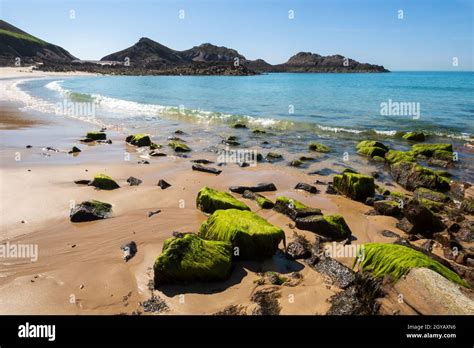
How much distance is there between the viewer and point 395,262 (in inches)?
196

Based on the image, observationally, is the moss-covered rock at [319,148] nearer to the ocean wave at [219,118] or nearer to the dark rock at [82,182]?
the ocean wave at [219,118]

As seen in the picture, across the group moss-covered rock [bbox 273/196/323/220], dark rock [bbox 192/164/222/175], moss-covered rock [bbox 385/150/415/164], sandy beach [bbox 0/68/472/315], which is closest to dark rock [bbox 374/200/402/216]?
sandy beach [bbox 0/68/472/315]

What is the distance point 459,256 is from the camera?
7164 millimetres

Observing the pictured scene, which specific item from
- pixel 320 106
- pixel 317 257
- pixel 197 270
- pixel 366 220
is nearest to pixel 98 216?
pixel 197 270

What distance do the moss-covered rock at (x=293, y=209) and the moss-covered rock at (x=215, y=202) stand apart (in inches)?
38.7

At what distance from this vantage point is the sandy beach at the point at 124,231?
548 centimetres

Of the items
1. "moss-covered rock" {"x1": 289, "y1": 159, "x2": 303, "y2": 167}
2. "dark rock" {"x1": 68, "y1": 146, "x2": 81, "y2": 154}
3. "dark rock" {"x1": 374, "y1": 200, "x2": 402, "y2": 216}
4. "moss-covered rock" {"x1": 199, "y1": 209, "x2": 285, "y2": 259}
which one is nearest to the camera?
"moss-covered rock" {"x1": 199, "y1": 209, "x2": 285, "y2": 259}

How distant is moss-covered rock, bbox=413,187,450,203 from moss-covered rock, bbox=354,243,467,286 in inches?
247

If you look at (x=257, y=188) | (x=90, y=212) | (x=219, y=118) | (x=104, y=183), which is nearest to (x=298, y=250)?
(x=257, y=188)

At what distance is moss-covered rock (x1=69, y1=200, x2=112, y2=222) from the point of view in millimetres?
8250

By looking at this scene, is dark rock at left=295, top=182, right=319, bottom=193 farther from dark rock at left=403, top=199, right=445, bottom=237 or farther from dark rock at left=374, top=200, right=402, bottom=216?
dark rock at left=403, top=199, right=445, bottom=237

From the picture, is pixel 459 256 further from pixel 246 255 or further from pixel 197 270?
pixel 197 270

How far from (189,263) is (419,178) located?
941cm

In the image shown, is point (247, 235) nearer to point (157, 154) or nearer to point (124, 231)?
point (124, 231)
